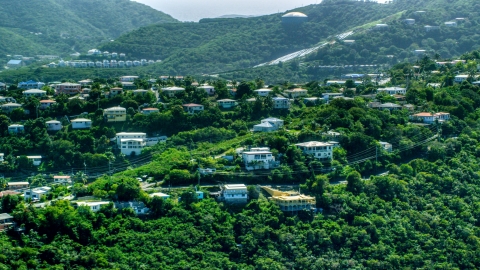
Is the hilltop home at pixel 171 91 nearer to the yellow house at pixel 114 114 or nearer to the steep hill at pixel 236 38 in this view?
the yellow house at pixel 114 114

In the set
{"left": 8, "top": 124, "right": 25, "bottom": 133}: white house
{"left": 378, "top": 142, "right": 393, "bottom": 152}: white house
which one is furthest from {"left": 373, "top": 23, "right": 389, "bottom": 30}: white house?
{"left": 8, "top": 124, "right": 25, "bottom": 133}: white house

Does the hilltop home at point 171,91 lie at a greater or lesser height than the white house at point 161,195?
greater

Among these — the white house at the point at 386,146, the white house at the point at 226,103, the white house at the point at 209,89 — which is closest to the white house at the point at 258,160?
the white house at the point at 386,146

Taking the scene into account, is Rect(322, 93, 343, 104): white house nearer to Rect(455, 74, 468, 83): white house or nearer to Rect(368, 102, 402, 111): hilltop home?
Rect(368, 102, 402, 111): hilltop home

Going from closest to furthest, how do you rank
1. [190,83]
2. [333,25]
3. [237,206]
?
[237,206] < [190,83] < [333,25]

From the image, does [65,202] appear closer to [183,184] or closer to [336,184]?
[183,184]

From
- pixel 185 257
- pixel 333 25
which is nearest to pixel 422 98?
pixel 185 257
